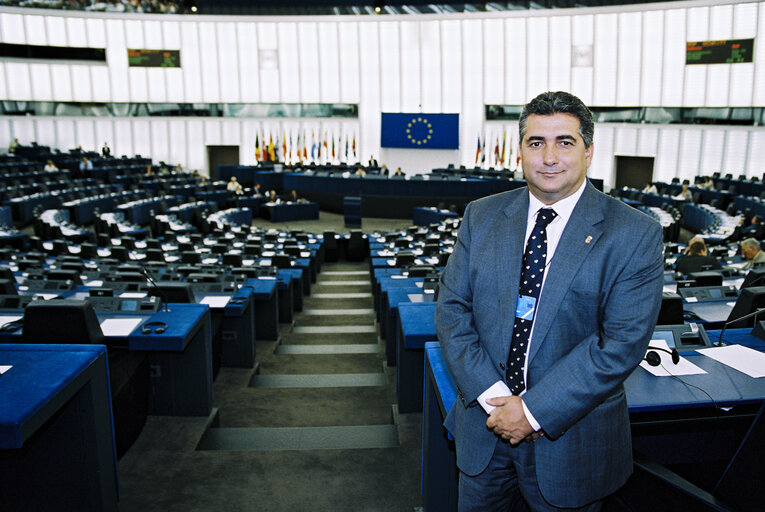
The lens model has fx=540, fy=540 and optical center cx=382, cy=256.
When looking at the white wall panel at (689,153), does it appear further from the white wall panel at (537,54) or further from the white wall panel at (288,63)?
the white wall panel at (288,63)

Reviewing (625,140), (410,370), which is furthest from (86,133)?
(410,370)

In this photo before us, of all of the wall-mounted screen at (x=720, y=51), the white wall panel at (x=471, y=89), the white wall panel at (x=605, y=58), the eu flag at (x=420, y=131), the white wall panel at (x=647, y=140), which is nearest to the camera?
the wall-mounted screen at (x=720, y=51)

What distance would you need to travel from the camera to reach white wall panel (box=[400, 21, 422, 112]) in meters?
25.7

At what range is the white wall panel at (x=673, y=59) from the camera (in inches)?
848

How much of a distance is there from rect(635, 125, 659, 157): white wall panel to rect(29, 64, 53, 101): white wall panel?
1051 inches

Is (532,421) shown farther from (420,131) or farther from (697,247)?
(420,131)

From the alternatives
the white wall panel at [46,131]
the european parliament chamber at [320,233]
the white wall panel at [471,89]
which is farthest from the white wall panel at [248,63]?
the white wall panel at [471,89]

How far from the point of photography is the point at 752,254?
6.48m

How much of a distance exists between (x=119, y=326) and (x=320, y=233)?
1348cm

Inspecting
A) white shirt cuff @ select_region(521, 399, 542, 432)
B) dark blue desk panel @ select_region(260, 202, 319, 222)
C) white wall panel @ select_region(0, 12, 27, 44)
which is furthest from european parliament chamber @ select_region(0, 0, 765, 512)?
dark blue desk panel @ select_region(260, 202, 319, 222)

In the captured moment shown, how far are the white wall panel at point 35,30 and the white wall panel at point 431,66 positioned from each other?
56.8ft

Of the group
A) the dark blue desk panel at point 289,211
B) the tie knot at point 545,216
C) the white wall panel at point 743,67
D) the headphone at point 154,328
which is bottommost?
the dark blue desk panel at point 289,211

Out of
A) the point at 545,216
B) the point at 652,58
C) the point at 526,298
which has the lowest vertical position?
the point at 526,298

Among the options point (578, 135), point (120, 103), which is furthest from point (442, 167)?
point (578, 135)
